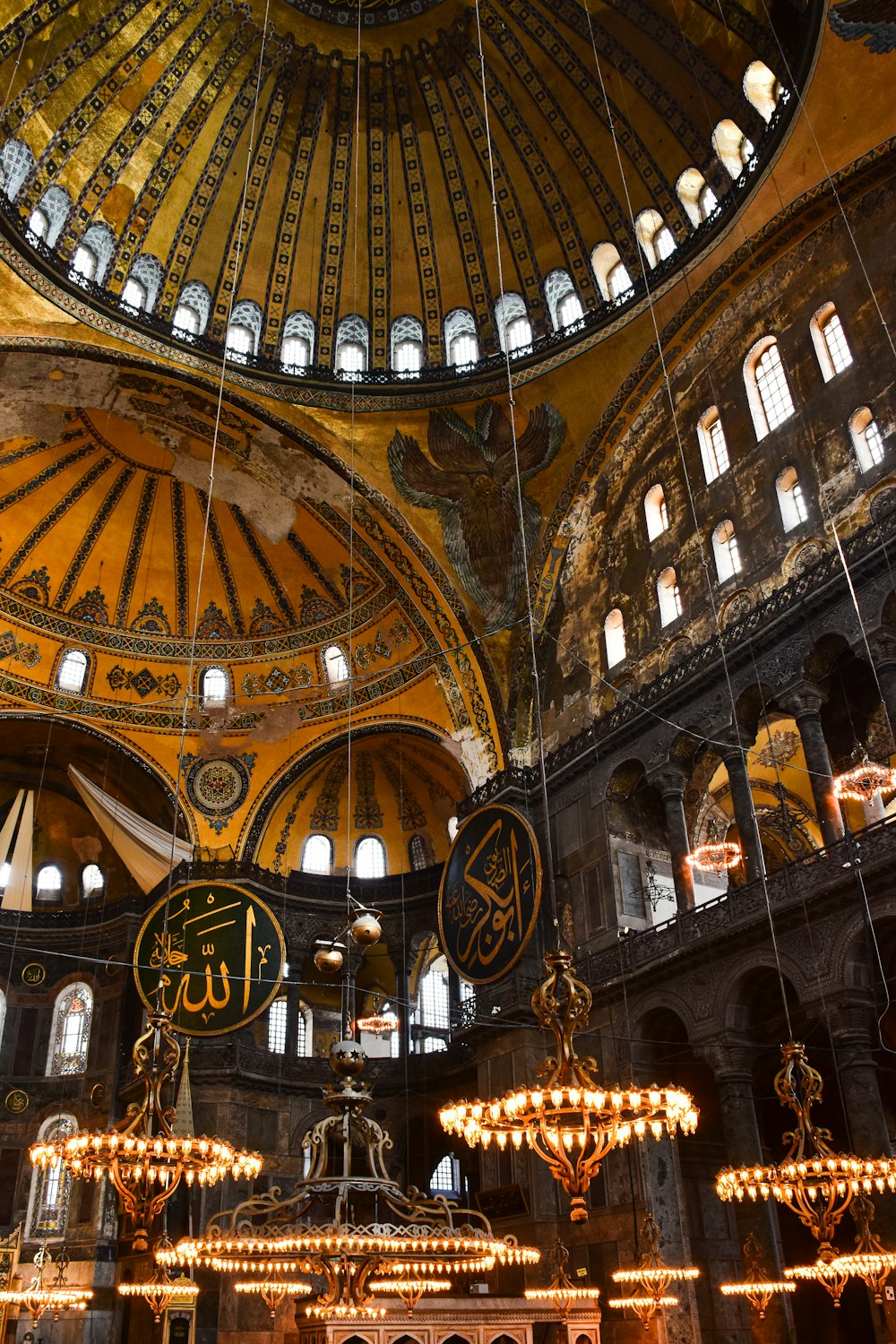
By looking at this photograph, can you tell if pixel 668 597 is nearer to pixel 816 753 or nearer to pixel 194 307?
pixel 816 753

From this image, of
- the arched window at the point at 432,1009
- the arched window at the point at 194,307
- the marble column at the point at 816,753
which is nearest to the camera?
the marble column at the point at 816,753

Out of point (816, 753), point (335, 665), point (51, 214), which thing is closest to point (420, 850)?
point (335, 665)

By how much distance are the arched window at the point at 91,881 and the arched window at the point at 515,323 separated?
10.9 m

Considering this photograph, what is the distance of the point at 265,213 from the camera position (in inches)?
596

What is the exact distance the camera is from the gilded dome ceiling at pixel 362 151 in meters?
13.2

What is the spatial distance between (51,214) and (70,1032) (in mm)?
12581

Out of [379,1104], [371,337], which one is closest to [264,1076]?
[379,1104]

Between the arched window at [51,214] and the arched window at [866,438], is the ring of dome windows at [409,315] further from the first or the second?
the arched window at [866,438]

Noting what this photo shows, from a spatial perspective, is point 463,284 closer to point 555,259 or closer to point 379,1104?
point 555,259

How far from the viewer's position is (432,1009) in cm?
1822

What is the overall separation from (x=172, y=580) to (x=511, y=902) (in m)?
7.83

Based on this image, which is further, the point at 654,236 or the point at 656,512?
the point at 654,236

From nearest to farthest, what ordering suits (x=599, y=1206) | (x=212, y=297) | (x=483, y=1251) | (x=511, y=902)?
(x=483, y=1251), (x=599, y=1206), (x=511, y=902), (x=212, y=297)

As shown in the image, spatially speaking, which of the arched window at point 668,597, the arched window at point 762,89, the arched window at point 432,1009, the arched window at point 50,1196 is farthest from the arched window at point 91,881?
the arched window at point 762,89
